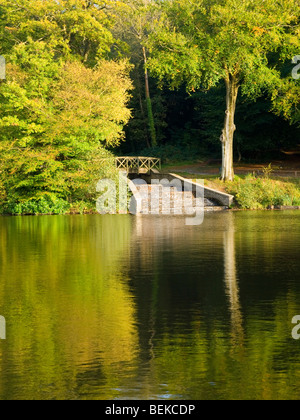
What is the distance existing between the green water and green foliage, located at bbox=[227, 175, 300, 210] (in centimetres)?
1431

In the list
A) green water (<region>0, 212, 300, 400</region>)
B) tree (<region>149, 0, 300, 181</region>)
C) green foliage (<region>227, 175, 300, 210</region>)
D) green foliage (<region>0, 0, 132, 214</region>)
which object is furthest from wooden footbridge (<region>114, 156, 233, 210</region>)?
green water (<region>0, 212, 300, 400</region>)

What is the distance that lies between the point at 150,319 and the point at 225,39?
2767 cm

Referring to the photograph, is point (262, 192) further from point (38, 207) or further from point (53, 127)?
point (38, 207)

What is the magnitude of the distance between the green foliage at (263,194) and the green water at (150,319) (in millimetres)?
14308

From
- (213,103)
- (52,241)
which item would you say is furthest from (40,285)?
(213,103)

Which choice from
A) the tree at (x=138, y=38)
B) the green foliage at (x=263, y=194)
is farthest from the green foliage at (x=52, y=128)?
the tree at (x=138, y=38)

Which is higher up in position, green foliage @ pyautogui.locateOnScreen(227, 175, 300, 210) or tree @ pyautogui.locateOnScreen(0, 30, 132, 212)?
tree @ pyautogui.locateOnScreen(0, 30, 132, 212)

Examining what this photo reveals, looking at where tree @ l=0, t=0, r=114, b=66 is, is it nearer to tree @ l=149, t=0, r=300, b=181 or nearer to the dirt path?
tree @ l=149, t=0, r=300, b=181

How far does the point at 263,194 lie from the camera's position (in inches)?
1378

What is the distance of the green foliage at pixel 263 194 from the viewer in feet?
113

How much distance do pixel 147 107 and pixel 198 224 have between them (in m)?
33.3

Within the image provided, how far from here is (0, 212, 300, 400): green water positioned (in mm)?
7215

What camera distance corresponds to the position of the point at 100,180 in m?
35.3
